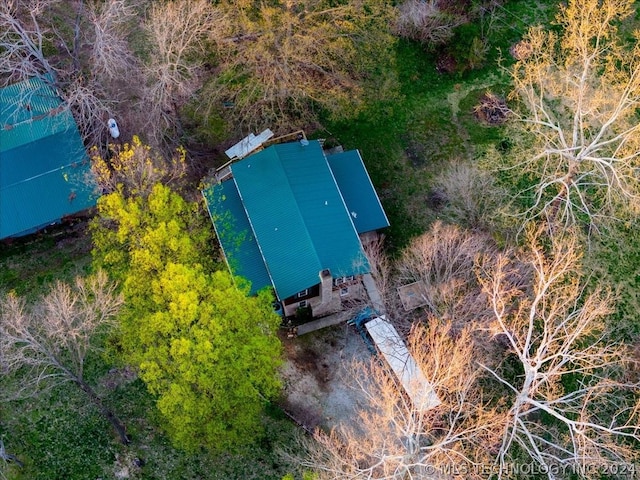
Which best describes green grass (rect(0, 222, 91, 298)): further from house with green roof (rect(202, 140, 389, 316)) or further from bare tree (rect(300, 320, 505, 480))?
bare tree (rect(300, 320, 505, 480))

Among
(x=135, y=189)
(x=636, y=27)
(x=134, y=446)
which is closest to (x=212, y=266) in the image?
(x=135, y=189)

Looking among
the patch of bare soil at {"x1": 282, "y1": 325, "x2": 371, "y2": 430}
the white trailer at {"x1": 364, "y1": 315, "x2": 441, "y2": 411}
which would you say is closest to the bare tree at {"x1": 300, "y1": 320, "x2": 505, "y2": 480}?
the white trailer at {"x1": 364, "y1": 315, "x2": 441, "y2": 411}

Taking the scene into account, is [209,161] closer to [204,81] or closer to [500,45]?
[204,81]

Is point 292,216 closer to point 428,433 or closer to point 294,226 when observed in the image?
point 294,226

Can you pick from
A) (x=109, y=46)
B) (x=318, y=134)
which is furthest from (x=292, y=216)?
(x=109, y=46)

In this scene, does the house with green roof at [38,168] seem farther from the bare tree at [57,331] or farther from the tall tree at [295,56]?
the tall tree at [295,56]

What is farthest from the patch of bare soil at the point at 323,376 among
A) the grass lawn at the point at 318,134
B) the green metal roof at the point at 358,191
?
the green metal roof at the point at 358,191
